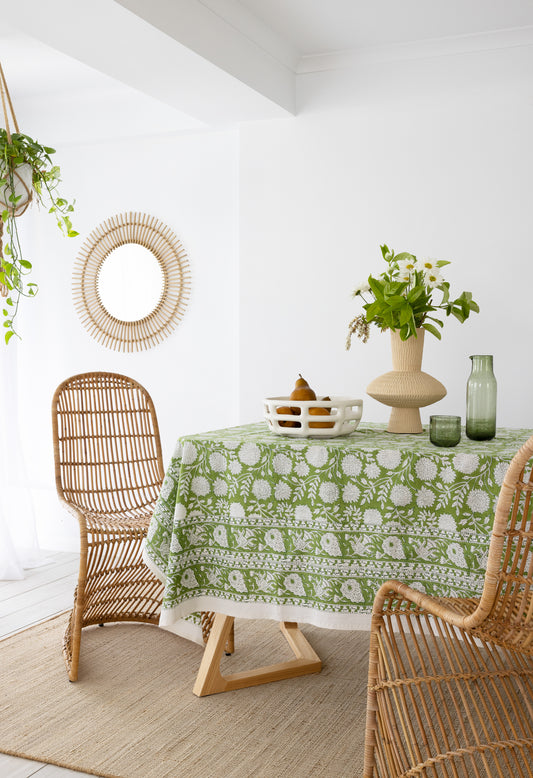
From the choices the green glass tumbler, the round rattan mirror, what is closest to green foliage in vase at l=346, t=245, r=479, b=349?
A: the green glass tumbler

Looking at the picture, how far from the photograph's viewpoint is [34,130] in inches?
185

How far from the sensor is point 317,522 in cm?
229

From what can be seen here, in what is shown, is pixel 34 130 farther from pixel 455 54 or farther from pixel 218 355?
pixel 455 54

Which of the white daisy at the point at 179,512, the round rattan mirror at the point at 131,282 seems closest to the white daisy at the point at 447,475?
the white daisy at the point at 179,512

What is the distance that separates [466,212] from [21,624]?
2.65 meters

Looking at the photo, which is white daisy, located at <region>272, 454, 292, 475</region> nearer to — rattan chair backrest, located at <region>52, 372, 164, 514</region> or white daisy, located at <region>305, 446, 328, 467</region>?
white daisy, located at <region>305, 446, 328, 467</region>

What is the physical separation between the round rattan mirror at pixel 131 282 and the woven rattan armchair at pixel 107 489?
107 centimetres

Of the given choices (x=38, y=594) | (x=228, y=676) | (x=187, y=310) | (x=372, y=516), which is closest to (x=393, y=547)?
(x=372, y=516)

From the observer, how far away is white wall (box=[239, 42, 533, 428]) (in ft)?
11.5

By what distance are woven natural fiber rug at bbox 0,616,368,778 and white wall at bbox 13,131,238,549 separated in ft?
5.19

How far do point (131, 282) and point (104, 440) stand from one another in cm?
145

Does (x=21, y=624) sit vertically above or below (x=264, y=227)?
below

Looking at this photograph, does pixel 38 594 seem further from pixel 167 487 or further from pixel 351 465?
pixel 351 465

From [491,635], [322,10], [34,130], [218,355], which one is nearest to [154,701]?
[491,635]
